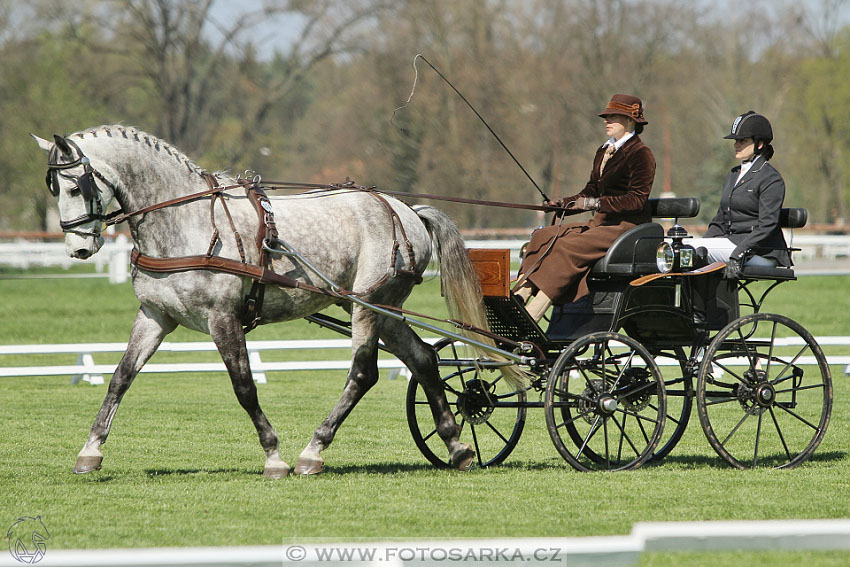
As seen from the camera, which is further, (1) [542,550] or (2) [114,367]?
(2) [114,367]

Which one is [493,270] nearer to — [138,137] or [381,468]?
[381,468]

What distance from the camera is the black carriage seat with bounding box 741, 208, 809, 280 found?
7.16 meters

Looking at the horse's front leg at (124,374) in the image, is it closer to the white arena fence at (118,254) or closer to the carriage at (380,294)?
the carriage at (380,294)

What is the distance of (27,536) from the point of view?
17.1 feet

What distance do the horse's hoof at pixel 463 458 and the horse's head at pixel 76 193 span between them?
103 inches

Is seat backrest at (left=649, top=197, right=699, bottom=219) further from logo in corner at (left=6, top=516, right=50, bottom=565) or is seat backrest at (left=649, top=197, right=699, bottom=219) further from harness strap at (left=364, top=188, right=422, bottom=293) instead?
logo in corner at (left=6, top=516, right=50, bottom=565)

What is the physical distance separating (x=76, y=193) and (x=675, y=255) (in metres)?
3.60

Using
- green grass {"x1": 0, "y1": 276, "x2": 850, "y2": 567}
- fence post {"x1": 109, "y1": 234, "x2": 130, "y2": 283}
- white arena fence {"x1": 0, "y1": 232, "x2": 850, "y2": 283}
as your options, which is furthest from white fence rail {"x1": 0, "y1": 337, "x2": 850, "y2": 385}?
fence post {"x1": 109, "y1": 234, "x2": 130, "y2": 283}

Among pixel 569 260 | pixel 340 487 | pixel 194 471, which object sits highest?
pixel 569 260

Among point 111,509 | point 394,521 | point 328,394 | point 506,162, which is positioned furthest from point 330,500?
point 506,162

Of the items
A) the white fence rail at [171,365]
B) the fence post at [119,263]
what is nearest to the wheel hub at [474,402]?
the white fence rail at [171,365]

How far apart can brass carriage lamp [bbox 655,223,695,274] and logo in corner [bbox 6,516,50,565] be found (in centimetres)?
390

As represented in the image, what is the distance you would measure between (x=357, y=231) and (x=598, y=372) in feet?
→ 5.84

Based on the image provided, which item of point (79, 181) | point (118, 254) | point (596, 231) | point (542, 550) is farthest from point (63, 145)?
point (118, 254)
